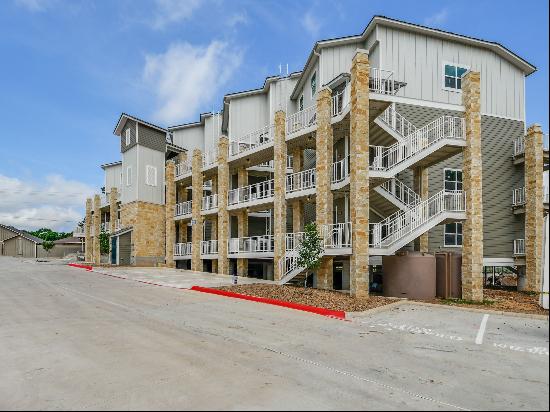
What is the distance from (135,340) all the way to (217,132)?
31.9m

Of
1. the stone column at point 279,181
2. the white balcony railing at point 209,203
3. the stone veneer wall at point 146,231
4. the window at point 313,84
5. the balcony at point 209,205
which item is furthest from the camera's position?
the stone veneer wall at point 146,231

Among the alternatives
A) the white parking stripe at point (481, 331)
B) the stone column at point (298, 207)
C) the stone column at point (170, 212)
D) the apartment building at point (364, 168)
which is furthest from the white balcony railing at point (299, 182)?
the stone column at point (170, 212)

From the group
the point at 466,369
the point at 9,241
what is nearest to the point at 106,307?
the point at 466,369

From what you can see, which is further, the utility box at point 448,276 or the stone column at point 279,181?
the stone column at point 279,181

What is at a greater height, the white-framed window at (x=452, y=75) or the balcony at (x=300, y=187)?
the white-framed window at (x=452, y=75)

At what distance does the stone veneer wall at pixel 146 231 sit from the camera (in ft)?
119

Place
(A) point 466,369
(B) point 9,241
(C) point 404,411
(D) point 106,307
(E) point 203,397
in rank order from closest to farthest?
1. (C) point 404,411
2. (E) point 203,397
3. (A) point 466,369
4. (D) point 106,307
5. (B) point 9,241

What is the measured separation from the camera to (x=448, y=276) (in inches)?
744

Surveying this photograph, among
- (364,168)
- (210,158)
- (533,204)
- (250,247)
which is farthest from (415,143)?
(210,158)

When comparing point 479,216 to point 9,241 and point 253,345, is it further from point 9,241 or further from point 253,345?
point 9,241

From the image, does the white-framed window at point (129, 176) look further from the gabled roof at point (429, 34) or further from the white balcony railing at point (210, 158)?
the gabled roof at point (429, 34)

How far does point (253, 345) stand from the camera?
9.01 metres

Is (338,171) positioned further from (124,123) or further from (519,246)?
(124,123)

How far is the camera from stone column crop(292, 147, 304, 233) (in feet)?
82.2
